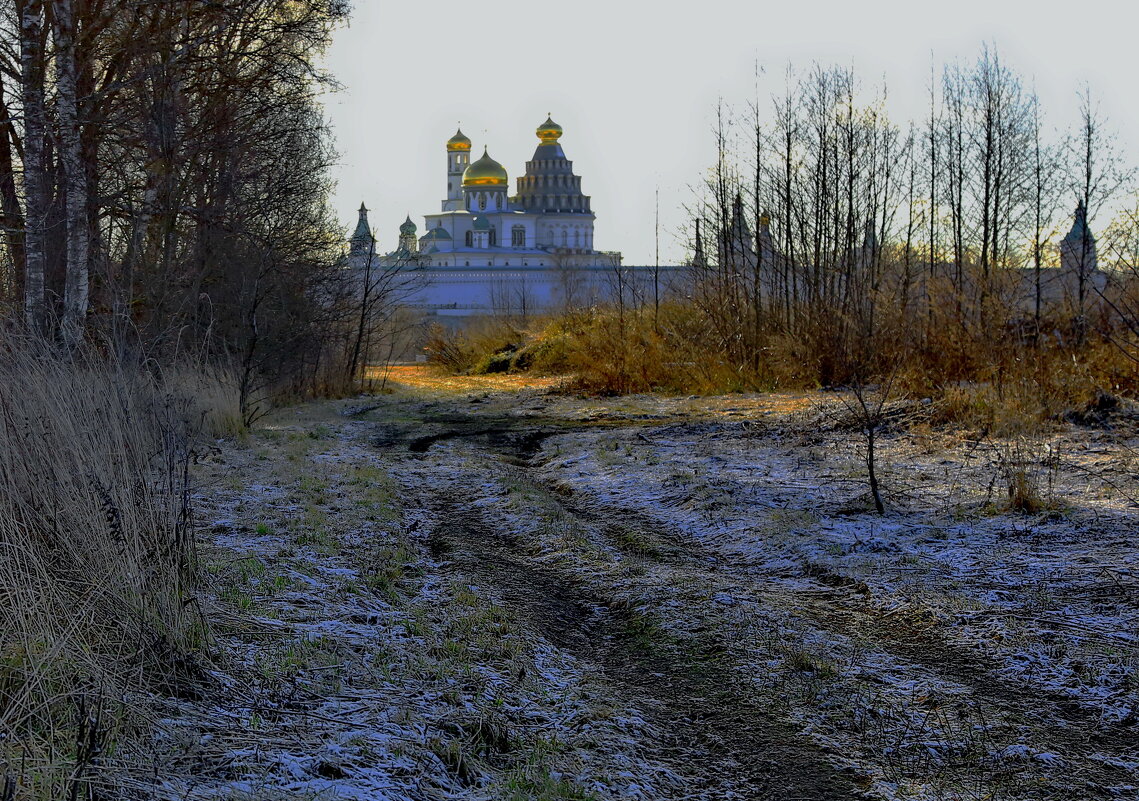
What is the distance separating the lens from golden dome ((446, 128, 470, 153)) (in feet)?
440

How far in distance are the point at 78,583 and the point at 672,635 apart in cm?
262

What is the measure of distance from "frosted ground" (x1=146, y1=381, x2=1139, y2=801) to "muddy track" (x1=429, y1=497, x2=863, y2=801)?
0.02 metres

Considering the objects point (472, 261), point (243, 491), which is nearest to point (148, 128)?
point (243, 491)

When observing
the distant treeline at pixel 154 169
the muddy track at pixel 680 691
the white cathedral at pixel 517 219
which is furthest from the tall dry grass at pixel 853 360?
the white cathedral at pixel 517 219

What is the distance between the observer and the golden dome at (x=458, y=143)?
440 ft

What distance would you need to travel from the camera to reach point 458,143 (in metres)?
135

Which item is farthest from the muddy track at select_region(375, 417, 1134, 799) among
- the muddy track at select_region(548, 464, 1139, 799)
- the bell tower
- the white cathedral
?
the bell tower

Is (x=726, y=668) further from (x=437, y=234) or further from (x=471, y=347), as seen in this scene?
(x=437, y=234)

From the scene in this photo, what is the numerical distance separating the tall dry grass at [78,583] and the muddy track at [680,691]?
175cm

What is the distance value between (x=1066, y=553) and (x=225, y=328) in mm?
12500

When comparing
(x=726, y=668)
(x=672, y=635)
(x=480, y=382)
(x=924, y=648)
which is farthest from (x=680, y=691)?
(x=480, y=382)

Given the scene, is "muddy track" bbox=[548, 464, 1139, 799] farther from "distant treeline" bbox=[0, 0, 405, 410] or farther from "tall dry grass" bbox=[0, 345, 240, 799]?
"distant treeline" bbox=[0, 0, 405, 410]

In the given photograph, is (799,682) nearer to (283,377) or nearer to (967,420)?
(967,420)

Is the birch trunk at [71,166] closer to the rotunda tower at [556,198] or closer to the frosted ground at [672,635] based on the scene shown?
the frosted ground at [672,635]
